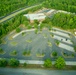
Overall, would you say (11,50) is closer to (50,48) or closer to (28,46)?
(28,46)

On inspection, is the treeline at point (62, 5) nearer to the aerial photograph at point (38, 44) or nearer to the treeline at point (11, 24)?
the aerial photograph at point (38, 44)

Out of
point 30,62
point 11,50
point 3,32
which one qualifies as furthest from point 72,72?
point 3,32

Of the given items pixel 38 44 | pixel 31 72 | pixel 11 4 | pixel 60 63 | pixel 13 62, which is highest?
pixel 11 4

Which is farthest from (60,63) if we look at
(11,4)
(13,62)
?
(11,4)

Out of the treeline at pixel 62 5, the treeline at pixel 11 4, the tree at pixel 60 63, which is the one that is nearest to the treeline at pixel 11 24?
the treeline at pixel 11 4

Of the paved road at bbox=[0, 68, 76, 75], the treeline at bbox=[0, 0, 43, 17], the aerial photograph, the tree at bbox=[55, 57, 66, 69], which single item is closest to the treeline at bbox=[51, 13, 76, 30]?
the aerial photograph

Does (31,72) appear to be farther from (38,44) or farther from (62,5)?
(62,5)
